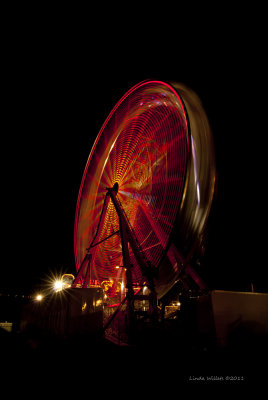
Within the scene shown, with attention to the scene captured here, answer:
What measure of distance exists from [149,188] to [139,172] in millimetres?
934

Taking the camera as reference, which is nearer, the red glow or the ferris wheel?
the ferris wheel

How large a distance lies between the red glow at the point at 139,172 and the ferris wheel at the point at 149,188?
0.08ft

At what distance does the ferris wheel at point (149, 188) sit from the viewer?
5012 millimetres

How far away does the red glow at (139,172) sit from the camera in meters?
5.81

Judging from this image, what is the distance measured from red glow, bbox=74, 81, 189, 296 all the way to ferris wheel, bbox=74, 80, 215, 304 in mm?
26

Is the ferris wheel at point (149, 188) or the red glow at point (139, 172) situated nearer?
the ferris wheel at point (149, 188)

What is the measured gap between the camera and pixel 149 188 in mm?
6746

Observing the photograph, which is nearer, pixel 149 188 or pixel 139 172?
pixel 149 188

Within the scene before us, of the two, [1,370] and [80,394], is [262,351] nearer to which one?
[80,394]

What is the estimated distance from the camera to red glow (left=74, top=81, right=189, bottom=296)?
5.81m

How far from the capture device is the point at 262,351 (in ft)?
10.6

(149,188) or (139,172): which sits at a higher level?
(139,172)

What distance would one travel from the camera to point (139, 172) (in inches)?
294

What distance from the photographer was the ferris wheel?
16.4 ft
